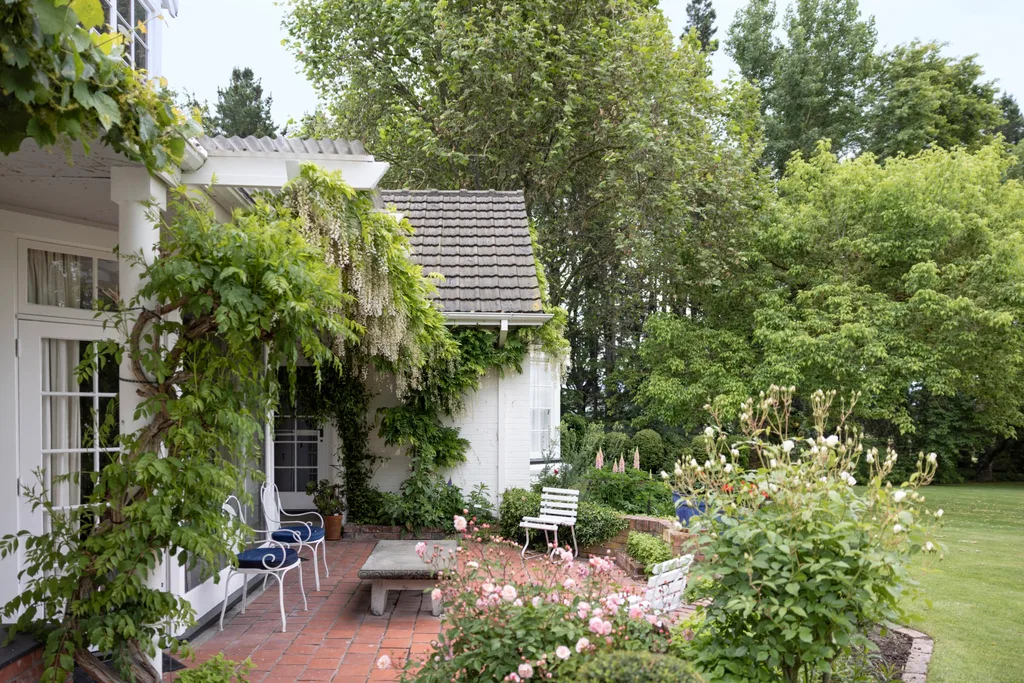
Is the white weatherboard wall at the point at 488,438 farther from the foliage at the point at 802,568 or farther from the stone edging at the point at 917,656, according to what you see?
the foliage at the point at 802,568

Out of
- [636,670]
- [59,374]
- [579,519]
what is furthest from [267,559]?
[579,519]

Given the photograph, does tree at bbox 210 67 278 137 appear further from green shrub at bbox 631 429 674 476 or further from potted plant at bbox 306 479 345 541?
potted plant at bbox 306 479 345 541

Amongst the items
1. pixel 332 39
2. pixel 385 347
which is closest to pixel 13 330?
pixel 385 347

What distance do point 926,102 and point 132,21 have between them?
71.6ft

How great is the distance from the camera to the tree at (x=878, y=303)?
1388 centimetres

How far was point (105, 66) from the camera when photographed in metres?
3.01

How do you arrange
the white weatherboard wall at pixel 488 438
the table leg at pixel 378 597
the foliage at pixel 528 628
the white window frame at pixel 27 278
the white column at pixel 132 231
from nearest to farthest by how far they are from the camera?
1. the foliage at pixel 528 628
2. the white column at pixel 132 231
3. the white window frame at pixel 27 278
4. the table leg at pixel 378 597
5. the white weatherboard wall at pixel 488 438

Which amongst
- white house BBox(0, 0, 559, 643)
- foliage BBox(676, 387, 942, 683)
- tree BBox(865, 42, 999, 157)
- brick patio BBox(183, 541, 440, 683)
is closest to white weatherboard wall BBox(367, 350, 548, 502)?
brick patio BBox(183, 541, 440, 683)

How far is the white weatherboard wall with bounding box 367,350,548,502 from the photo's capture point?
10.3 m

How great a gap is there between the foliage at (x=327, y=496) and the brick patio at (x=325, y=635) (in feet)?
7.80

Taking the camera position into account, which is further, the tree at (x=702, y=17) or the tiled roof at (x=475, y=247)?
the tree at (x=702, y=17)

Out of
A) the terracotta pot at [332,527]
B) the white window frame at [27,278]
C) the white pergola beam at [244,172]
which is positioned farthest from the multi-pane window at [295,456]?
the white pergola beam at [244,172]

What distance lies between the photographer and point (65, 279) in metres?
5.33

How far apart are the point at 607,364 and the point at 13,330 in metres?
17.1
